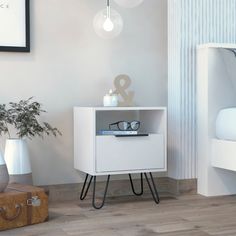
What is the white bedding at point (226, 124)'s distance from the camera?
2.99 m

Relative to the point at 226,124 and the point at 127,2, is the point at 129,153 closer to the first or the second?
the point at 226,124

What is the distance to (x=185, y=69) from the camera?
3250mm

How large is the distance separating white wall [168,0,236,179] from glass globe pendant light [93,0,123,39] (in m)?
0.45

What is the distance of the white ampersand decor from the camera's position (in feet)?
10.0

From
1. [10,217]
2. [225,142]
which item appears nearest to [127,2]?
[225,142]

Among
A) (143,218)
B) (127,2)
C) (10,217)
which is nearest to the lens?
(10,217)

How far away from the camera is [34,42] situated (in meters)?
3.02

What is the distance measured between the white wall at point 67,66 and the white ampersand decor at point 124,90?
165mm

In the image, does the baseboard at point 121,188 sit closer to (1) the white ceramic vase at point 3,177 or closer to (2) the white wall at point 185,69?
(2) the white wall at point 185,69

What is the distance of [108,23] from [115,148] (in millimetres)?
795

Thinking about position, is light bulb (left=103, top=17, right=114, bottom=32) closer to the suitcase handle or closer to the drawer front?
the drawer front

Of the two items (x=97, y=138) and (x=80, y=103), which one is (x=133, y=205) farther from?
(x=80, y=103)

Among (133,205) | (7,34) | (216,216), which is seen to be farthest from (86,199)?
(7,34)

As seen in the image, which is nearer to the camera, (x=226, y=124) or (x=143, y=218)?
(x=143, y=218)
